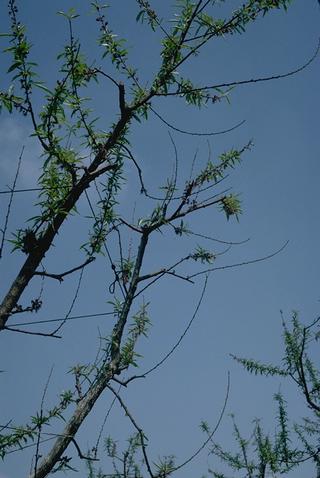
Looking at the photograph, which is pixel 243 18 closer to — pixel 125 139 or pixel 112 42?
pixel 112 42

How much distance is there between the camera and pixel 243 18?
10.5ft

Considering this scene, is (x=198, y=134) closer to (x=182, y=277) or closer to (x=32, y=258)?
(x=182, y=277)

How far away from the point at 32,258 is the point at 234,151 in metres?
2.62

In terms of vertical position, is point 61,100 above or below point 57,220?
above

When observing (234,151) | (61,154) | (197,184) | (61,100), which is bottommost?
(61,154)

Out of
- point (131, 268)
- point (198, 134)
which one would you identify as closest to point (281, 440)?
point (131, 268)

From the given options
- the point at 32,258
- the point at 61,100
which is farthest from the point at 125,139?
the point at 32,258

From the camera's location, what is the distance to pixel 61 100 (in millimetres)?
2799

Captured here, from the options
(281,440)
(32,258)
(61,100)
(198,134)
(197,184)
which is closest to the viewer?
(32,258)

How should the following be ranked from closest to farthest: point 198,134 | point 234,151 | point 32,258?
point 32,258 < point 198,134 < point 234,151

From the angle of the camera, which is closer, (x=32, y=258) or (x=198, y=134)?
(x=32, y=258)

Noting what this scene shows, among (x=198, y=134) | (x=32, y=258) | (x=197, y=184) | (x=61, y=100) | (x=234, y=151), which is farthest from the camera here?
(x=234, y=151)

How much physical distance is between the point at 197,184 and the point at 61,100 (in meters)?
1.58

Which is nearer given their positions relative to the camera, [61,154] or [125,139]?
[61,154]
